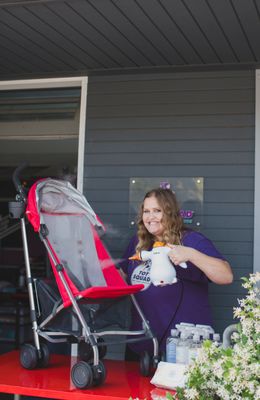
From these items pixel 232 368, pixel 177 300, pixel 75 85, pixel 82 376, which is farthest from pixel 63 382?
pixel 75 85

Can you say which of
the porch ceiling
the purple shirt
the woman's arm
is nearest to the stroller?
the purple shirt

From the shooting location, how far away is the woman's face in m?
3.20

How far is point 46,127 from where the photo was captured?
4.98 meters

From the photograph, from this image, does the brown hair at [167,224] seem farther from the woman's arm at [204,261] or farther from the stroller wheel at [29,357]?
the stroller wheel at [29,357]

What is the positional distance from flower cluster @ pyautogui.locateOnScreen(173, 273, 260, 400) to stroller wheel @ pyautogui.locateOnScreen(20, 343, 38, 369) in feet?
4.88

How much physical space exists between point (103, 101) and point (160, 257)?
1.96 meters

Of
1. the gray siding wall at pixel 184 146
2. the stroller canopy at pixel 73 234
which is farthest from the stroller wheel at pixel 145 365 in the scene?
the gray siding wall at pixel 184 146

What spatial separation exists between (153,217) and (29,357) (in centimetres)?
100

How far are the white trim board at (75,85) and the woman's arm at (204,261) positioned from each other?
1706 mm

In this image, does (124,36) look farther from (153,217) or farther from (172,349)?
(172,349)

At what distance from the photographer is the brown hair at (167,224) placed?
3.18 metres

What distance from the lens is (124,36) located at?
12.1ft

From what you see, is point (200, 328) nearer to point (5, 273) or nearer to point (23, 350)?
point (23, 350)

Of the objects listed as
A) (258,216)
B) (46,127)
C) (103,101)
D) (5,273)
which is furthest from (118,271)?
(5,273)
